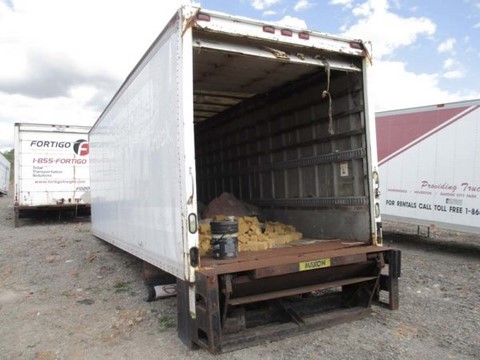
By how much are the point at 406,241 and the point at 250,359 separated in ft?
26.3

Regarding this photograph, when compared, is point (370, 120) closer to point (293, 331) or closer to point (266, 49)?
point (266, 49)

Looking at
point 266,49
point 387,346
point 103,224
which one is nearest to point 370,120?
point 266,49

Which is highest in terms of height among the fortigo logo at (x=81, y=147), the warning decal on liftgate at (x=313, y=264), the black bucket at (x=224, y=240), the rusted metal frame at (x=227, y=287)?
the fortigo logo at (x=81, y=147)

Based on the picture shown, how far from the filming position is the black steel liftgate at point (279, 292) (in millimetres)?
4062

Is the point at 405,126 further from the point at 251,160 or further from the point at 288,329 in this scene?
the point at 288,329

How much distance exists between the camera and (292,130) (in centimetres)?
663

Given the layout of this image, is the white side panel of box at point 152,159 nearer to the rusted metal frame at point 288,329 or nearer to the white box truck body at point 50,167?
the rusted metal frame at point 288,329

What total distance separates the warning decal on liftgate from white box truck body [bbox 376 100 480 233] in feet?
16.9

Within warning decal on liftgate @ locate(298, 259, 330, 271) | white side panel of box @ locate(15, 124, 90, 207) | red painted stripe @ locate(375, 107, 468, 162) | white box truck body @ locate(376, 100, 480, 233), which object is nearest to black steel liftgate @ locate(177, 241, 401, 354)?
warning decal on liftgate @ locate(298, 259, 330, 271)

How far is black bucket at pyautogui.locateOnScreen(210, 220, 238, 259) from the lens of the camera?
4.57 m

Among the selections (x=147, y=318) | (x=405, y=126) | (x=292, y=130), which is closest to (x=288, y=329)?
(x=147, y=318)

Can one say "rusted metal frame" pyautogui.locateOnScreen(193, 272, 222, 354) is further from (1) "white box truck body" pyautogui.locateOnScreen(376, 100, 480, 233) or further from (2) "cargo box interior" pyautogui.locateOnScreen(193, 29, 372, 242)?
(1) "white box truck body" pyautogui.locateOnScreen(376, 100, 480, 233)

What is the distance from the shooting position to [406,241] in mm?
11055

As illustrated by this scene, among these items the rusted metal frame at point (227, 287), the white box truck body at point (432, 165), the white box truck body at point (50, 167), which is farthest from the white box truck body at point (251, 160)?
the white box truck body at point (50, 167)
